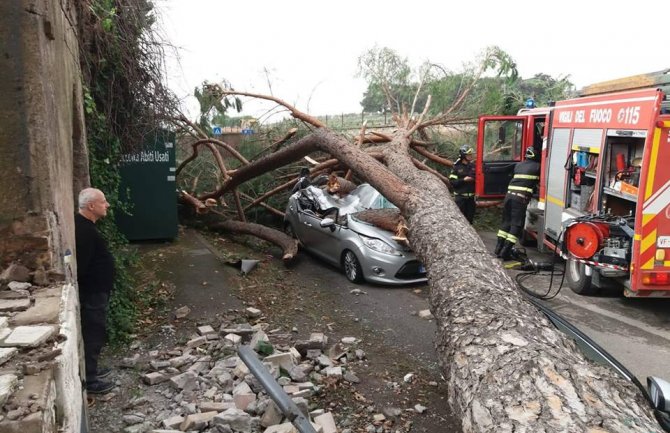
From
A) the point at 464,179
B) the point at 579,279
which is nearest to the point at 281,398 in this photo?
the point at 579,279

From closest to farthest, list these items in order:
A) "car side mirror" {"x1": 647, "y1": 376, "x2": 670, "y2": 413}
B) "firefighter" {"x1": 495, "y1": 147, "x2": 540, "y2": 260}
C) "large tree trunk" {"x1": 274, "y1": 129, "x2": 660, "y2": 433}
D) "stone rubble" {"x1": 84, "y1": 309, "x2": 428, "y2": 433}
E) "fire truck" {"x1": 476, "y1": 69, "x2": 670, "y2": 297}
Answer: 1. "large tree trunk" {"x1": 274, "y1": 129, "x2": 660, "y2": 433}
2. "car side mirror" {"x1": 647, "y1": 376, "x2": 670, "y2": 413}
3. "stone rubble" {"x1": 84, "y1": 309, "x2": 428, "y2": 433}
4. "fire truck" {"x1": 476, "y1": 69, "x2": 670, "y2": 297}
5. "firefighter" {"x1": 495, "y1": 147, "x2": 540, "y2": 260}

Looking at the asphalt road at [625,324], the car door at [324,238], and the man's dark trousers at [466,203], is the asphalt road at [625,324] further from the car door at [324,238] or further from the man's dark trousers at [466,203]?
the car door at [324,238]

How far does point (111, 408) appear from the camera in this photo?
4289 mm

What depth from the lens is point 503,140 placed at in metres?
11.1

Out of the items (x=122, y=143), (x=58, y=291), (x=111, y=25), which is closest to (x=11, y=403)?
(x=58, y=291)

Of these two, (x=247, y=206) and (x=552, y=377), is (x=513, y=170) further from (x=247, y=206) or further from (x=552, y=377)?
(x=552, y=377)

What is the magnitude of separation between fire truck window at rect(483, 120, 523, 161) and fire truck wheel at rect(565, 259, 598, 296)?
3536mm

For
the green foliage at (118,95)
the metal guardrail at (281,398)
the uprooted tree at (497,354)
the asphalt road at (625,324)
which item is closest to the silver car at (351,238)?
the uprooted tree at (497,354)

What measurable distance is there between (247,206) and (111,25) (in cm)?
670

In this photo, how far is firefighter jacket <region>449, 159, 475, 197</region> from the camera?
11.0 meters

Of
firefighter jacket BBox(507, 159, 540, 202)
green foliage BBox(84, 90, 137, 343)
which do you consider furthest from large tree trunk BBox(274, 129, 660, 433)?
firefighter jacket BBox(507, 159, 540, 202)

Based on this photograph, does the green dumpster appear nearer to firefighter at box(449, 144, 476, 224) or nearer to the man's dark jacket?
the man's dark jacket

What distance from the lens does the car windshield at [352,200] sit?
30.3 feet

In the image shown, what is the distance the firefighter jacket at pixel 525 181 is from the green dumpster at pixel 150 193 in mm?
6211
